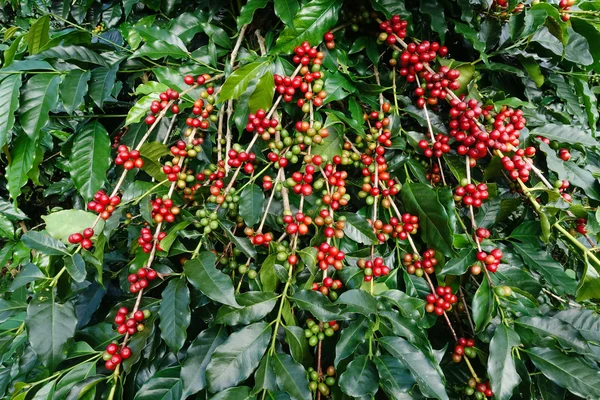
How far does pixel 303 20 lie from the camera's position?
1031 millimetres

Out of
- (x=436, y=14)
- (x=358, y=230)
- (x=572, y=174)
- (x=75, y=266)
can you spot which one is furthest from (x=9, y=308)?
(x=572, y=174)

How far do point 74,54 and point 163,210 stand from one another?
1.84ft

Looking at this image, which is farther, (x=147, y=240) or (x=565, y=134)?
(x=565, y=134)

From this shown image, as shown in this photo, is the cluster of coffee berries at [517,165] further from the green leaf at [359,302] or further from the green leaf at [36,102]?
the green leaf at [36,102]

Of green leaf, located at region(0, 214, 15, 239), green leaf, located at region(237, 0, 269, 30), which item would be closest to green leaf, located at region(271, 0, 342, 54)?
green leaf, located at region(237, 0, 269, 30)

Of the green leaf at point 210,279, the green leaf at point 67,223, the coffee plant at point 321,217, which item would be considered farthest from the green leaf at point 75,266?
the green leaf at point 210,279

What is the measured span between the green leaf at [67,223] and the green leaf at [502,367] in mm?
926

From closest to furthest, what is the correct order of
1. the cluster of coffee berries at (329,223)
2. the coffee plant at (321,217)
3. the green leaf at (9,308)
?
1. the coffee plant at (321,217)
2. the cluster of coffee berries at (329,223)
3. the green leaf at (9,308)

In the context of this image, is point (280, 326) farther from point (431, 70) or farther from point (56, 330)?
point (431, 70)

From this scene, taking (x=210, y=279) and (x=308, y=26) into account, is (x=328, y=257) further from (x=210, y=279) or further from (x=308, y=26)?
(x=308, y=26)

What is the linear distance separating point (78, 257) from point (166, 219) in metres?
0.20

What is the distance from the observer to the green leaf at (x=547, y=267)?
998 mm

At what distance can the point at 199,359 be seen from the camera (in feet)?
2.82

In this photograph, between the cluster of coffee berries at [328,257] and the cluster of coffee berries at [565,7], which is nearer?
the cluster of coffee berries at [328,257]
